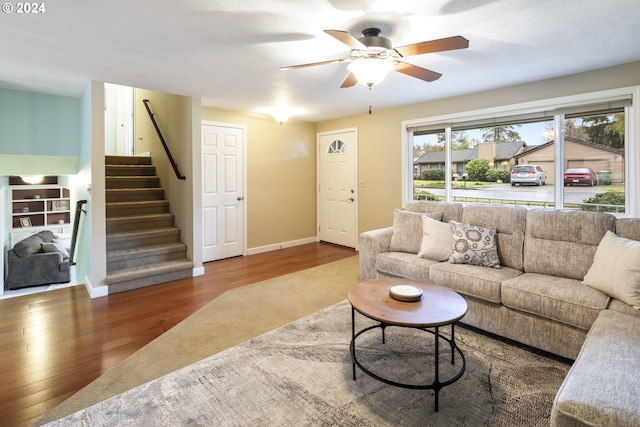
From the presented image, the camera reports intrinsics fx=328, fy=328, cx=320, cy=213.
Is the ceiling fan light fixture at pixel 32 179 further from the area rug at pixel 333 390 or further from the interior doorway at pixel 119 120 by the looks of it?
the area rug at pixel 333 390

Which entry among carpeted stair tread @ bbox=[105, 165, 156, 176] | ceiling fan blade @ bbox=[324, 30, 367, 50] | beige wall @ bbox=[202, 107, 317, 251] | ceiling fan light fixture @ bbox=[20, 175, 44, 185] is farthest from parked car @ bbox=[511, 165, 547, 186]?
ceiling fan light fixture @ bbox=[20, 175, 44, 185]

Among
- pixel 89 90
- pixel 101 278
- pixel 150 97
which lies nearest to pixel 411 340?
pixel 101 278

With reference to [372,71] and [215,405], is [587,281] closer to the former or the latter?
[372,71]

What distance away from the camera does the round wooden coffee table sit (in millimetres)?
1752

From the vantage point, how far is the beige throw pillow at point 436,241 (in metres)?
3.10

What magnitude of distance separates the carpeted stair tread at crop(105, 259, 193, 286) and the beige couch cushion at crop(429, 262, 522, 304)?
301 centimetres

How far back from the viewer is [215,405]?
1.79 metres

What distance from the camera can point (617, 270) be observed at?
214 centimetres

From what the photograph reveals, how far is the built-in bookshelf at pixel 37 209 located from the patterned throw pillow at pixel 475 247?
846 centimetres

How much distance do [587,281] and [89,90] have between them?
4854 mm

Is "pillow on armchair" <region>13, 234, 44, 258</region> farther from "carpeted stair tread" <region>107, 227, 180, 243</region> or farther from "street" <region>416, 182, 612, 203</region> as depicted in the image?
"street" <region>416, 182, 612, 203</region>

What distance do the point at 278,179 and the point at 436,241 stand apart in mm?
3296

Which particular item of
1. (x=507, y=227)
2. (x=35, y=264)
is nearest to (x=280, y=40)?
(x=507, y=227)

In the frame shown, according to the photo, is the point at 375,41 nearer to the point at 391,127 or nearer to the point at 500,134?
the point at 500,134
